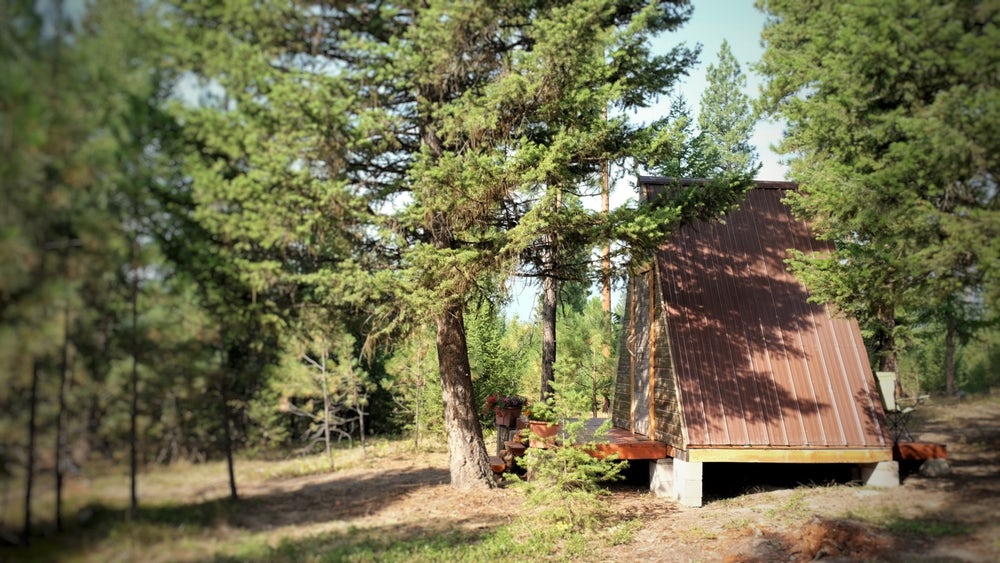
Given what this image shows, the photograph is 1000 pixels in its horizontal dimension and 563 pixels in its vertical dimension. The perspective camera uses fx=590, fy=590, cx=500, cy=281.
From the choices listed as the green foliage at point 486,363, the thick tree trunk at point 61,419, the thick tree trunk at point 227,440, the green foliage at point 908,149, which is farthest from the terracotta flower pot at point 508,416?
the thick tree trunk at point 61,419

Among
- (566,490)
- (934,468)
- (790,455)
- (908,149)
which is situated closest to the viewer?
(908,149)

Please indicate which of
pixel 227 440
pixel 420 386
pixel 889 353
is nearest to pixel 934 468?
pixel 889 353

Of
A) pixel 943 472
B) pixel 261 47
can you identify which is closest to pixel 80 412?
pixel 261 47

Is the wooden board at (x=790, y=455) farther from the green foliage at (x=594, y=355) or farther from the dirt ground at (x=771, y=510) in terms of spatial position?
the green foliage at (x=594, y=355)

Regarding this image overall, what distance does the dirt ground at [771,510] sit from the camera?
14.6ft

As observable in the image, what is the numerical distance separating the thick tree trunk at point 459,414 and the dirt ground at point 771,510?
284 millimetres

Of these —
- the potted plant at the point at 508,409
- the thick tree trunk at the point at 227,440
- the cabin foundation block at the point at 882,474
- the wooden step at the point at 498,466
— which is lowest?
the cabin foundation block at the point at 882,474

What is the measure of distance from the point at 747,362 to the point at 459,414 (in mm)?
3923

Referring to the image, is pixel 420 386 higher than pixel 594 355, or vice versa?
pixel 594 355

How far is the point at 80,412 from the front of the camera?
10.1 ft

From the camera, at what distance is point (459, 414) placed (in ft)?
25.3

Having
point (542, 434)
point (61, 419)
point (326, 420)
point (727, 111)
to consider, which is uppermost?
point (727, 111)

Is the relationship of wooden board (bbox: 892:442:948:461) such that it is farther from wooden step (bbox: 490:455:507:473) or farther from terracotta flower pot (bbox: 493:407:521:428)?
terracotta flower pot (bbox: 493:407:521:428)

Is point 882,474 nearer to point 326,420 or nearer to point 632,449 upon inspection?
point 632,449
